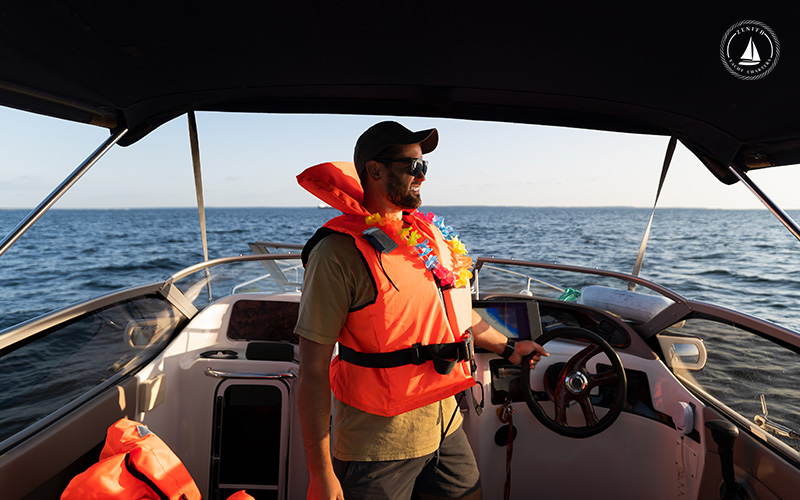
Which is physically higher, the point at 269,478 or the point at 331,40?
the point at 331,40

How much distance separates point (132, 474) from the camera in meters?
1.42

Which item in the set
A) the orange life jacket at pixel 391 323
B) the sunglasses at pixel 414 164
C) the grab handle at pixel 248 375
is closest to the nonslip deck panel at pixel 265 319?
the grab handle at pixel 248 375

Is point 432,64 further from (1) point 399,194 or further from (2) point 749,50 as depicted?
(2) point 749,50

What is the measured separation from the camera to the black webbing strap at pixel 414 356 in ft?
4.73

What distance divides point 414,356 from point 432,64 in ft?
4.03

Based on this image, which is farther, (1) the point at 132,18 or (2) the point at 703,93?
(2) the point at 703,93

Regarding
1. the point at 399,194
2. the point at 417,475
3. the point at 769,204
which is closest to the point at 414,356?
the point at 417,475

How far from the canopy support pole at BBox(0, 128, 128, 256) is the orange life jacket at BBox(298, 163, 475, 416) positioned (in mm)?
1088

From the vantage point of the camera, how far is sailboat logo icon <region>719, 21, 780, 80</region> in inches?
58.7

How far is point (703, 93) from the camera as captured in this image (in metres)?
1.97

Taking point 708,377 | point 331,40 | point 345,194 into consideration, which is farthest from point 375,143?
point 708,377

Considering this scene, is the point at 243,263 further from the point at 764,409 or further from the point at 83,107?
the point at 764,409

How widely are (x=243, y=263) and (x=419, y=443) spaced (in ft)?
8.78

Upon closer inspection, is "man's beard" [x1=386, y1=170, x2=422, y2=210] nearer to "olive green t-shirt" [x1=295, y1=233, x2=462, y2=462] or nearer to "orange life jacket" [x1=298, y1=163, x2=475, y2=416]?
"orange life jacket" [x1=298, y1=163, x2=475, y2=416]
